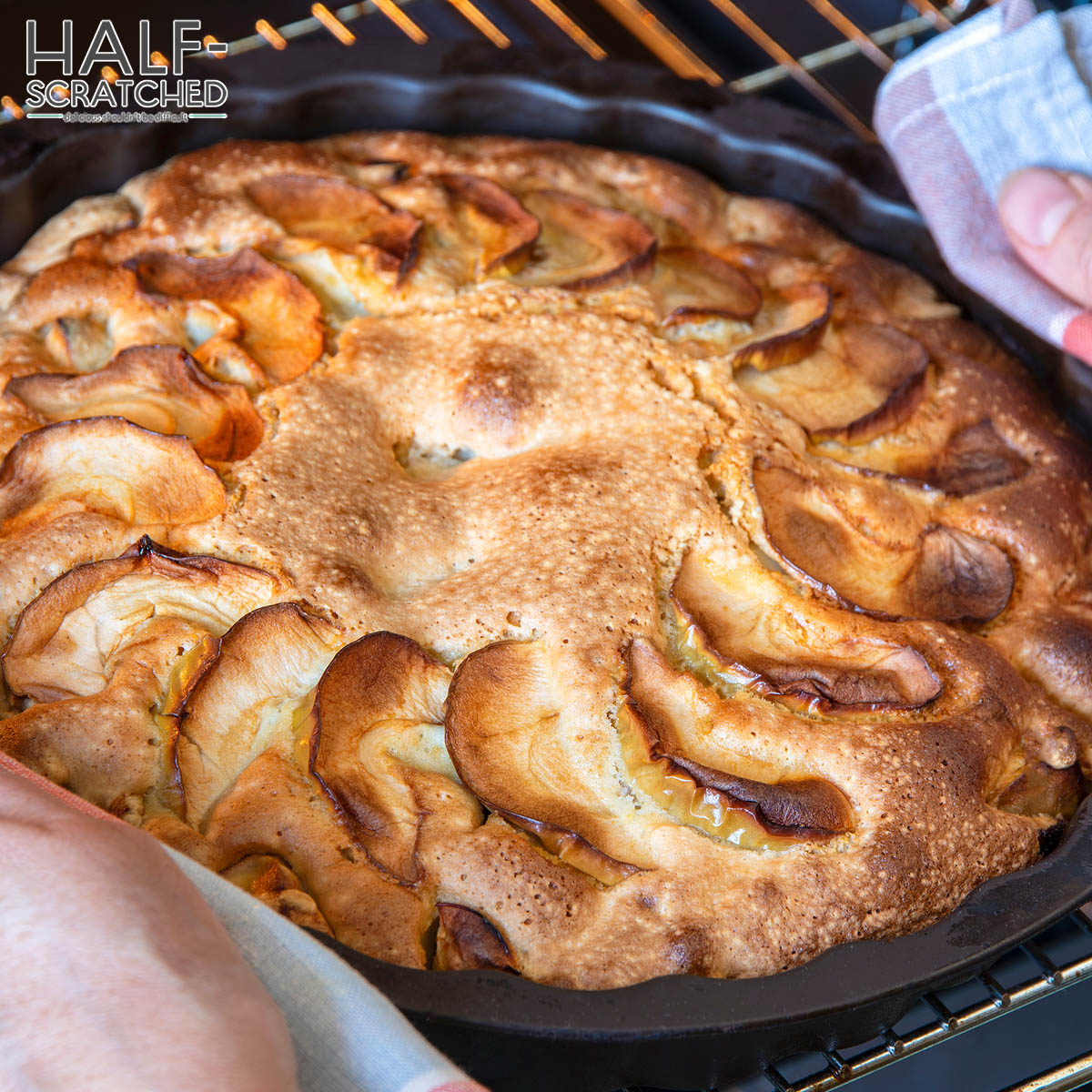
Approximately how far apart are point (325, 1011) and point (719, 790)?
42 centimetres

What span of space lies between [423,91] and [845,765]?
1.25m

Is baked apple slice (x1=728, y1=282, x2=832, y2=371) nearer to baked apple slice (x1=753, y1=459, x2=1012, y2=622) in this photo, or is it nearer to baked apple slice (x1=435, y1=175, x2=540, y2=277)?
baked apple slice (x1=753, y1=459, x2=1012, y2=622)

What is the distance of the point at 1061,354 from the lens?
1657 millimetres

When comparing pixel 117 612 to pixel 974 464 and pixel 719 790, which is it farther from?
pixel 974 464

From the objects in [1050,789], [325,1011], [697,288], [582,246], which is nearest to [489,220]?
[582,246]

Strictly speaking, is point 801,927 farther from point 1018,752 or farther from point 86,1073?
point 86,1073

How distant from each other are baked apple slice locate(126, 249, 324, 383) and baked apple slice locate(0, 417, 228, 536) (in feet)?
0.76

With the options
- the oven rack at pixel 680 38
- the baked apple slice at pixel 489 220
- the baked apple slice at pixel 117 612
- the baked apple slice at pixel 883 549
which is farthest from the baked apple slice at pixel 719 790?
the oven rack at pixel 680 38

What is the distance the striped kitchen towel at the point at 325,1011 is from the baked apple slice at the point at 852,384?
0.91m

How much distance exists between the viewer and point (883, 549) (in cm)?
141

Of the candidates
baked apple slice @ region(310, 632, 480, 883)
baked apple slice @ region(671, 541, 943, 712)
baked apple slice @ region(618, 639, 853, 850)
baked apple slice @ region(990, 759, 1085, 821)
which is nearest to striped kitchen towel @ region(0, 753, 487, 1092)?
baked apple slice @ region(310, 632, 480, 883)

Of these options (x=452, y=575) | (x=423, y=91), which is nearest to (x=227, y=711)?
(x=452, y=575)

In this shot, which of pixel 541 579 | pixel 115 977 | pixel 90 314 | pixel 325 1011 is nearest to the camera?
pixel 115 977

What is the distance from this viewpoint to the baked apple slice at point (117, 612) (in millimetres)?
1148
